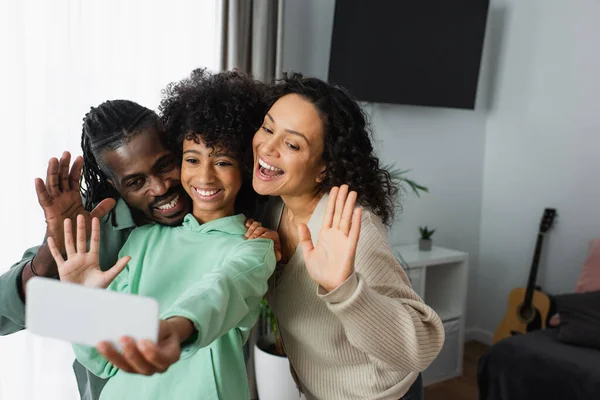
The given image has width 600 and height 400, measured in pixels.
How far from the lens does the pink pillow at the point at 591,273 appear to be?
276 centimetres

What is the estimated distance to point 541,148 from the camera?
338cm

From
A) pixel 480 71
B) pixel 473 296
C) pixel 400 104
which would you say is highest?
pixel 480 71

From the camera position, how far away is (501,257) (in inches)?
143

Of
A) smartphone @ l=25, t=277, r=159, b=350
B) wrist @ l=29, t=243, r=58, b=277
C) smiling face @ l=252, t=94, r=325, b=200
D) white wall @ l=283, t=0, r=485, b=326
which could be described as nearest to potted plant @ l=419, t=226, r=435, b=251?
white wall @ l=283, t=0, r=485, b=326

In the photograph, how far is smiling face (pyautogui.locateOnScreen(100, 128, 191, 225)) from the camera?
3.83 ft

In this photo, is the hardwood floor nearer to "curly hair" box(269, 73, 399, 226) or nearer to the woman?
the woman

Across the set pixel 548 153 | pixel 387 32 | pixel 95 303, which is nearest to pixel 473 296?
pixel 548 153

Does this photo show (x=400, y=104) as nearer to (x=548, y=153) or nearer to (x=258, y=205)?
(x=548, y=153)

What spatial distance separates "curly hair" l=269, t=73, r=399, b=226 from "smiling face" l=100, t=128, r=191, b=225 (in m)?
0.28

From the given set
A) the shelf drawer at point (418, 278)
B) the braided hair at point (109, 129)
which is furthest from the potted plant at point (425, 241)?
the braided hair at point (109, 129)

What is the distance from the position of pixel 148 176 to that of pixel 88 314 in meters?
0.56

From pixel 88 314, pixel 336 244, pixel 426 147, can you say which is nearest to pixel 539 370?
pixel 426 147

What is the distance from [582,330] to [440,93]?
151cm

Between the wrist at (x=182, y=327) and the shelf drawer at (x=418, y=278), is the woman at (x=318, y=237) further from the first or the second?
the shelf drawer at (x=418, y=278)
